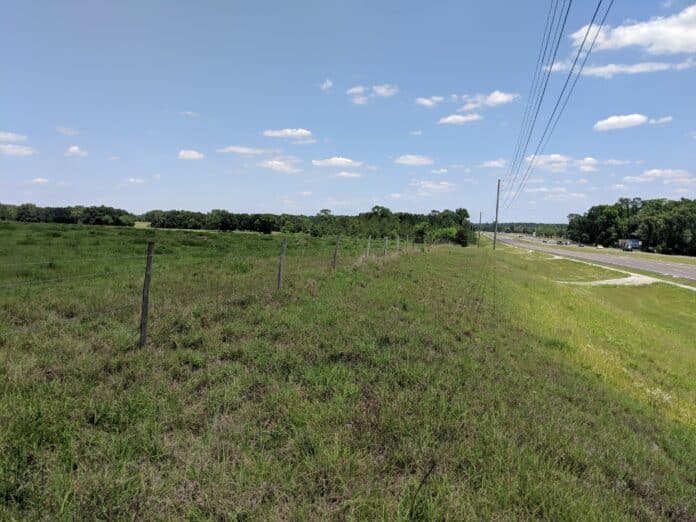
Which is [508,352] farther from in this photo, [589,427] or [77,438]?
[77,438]

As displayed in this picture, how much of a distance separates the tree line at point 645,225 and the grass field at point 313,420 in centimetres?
9920

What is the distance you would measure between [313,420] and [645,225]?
11708cm

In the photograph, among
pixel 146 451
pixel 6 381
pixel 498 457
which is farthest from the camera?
pixel 6 381

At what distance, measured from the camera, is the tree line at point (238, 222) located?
78000 mm

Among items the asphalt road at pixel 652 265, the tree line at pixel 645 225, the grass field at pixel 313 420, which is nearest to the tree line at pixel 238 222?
the asphalt road at pixel 652 265

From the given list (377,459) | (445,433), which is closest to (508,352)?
(445,433)

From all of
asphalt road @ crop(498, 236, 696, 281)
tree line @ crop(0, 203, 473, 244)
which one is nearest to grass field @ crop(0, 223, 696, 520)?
asphalt road @ crop(498, 236, 696, 281)

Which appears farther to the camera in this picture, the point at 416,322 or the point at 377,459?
the point at 416,322

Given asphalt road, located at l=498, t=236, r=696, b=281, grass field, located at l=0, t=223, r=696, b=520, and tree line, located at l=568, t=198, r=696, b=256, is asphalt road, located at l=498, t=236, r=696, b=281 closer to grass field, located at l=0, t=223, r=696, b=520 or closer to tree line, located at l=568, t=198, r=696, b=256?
tree line, located at l=568, t=198, r=696, b=256

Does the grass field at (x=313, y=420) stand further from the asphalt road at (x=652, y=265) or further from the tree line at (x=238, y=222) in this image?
the tree line at (x=238, y=222)

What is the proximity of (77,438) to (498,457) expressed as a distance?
3.90 metres

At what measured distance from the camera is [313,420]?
3979 millimetres

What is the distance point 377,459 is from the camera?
11.4ft

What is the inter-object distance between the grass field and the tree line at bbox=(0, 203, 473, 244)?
221 feet
